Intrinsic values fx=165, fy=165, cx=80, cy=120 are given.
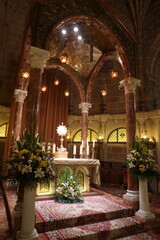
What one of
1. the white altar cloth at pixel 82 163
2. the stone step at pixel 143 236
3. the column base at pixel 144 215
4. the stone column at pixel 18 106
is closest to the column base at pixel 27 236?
the stone step at pixel 143 236

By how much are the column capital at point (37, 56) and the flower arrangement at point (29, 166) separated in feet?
7.49

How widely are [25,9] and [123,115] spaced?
9.34 m

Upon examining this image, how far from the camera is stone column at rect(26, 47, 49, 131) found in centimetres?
425

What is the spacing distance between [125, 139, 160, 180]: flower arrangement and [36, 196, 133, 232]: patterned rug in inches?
42.2

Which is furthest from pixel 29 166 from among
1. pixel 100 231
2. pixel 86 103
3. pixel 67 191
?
pixel 86 103

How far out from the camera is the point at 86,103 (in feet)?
30.5

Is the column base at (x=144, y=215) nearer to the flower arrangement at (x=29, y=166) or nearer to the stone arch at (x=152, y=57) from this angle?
the flower arrangement at (x=29, y=166)

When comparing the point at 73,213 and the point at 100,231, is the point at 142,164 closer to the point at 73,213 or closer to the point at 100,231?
the point at 100,231

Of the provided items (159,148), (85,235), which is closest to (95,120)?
(159,148)

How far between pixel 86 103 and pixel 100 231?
661 centimetres

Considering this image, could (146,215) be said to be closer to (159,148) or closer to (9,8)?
(159,148)

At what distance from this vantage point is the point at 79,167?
6.17 metres

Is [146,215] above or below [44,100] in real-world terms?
below

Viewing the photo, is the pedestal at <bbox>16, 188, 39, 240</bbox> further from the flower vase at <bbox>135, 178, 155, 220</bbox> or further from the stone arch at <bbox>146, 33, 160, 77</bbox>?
the stone arch at <bbox>146, 33, 160, 77</bbox>
